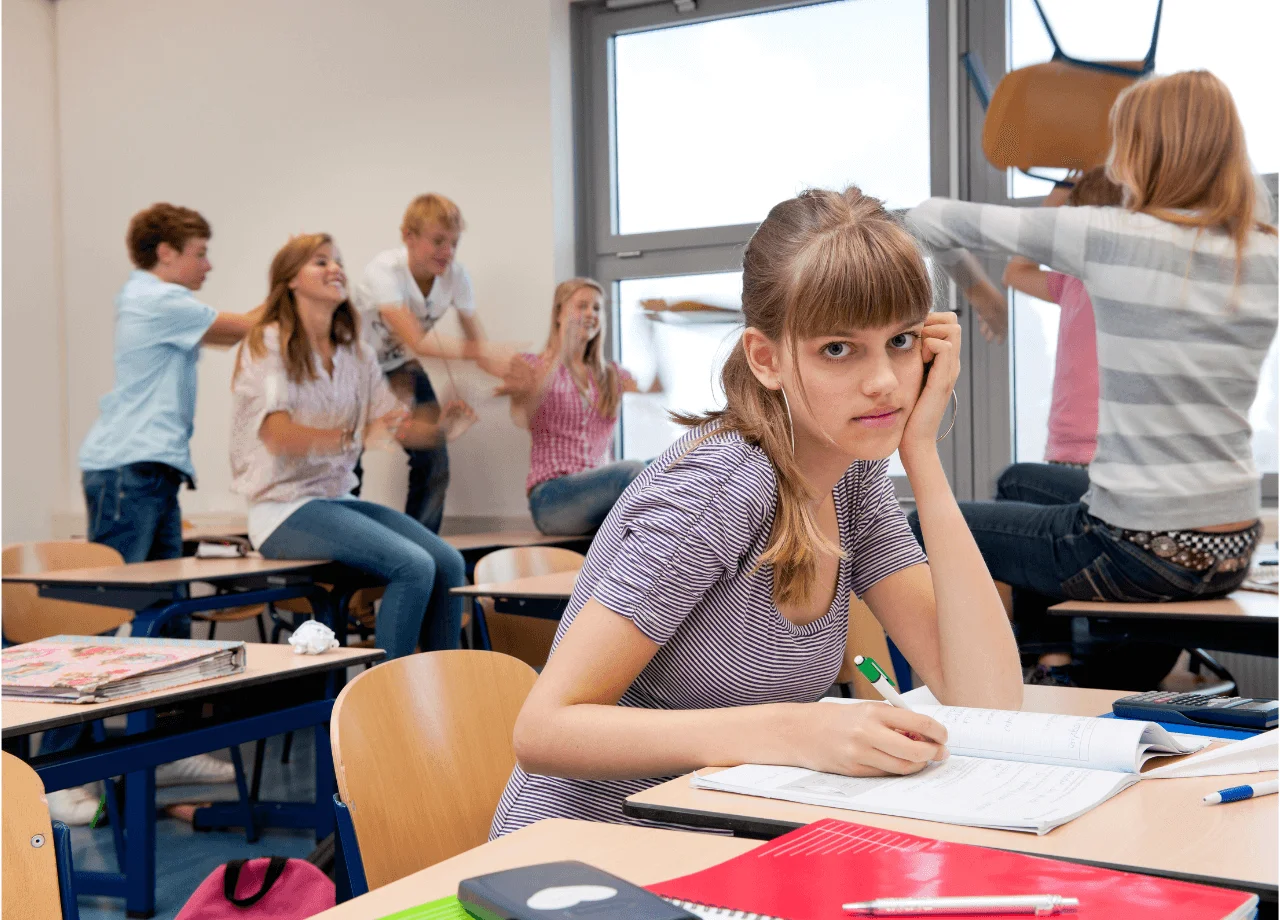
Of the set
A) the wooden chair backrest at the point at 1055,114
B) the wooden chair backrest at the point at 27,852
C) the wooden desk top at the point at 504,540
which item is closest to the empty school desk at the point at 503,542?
the wooden desk top at the point at 504,540

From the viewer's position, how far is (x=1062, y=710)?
4.37ft

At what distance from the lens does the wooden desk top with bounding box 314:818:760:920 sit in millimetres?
749

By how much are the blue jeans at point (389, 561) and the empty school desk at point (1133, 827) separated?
269 centimetres

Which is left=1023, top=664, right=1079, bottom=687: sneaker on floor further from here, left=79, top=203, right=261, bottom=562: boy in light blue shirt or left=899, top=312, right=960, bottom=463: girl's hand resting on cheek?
left=79, top=203, right=261, bottom=562: boy in light blue shirt

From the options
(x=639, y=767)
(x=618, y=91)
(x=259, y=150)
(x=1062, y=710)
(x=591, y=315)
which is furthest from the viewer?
(x=259, y=150)

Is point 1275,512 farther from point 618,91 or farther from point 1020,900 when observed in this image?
point 1020,900

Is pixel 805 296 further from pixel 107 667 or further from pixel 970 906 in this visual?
pixel 107 667

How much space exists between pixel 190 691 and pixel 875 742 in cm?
119

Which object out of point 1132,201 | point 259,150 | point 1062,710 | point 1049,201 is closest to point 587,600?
point 1062,710

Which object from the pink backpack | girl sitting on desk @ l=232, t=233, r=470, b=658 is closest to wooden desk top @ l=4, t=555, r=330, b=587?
girl sitting on desk @ l=232, t=233, r=470, b=658

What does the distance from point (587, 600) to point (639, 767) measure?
17cm

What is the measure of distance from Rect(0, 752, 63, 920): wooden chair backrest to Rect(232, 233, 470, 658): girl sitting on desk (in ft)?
8.05

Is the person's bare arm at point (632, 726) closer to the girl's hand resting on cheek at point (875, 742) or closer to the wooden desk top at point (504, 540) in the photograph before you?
the girl's hand resting on cheek at point (875, 742)

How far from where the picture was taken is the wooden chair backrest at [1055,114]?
11.5 ft
